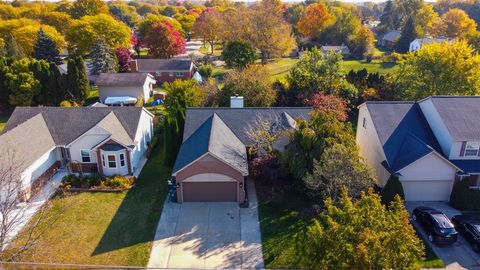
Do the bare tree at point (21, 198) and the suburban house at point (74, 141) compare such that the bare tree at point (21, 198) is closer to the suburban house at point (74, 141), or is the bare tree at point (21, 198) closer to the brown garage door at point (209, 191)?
the suburban house at point (74, 141)

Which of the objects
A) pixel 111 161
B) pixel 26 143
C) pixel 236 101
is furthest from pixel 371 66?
pixel 26 143

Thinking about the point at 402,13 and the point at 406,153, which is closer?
the point at 406,153

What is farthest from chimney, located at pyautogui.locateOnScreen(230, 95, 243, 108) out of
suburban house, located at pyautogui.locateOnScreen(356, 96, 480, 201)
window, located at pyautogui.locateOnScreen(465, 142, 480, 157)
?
window, located at pyautogui.locateOnScreen(465, 142, 480, 157)

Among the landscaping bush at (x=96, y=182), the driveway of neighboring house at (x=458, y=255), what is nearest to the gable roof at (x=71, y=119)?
the landscaping bush at (x=96, y=182)

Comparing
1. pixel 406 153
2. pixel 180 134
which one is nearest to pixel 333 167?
pixel 406 153

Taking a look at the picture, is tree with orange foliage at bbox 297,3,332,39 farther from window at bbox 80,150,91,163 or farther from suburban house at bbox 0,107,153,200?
window at bbox 80,150,91,163

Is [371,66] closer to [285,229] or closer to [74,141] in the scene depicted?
[285,229]

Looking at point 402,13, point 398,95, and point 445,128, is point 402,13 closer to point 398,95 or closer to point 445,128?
point 398,95
